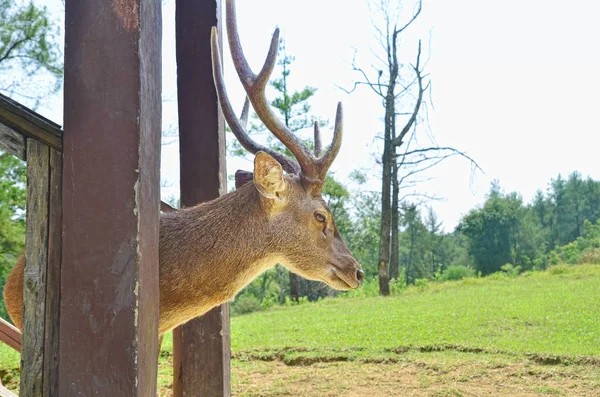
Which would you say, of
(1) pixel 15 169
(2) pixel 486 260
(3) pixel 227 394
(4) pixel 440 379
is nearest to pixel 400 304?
(4) pixel 440 379

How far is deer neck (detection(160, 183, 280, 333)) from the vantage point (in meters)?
2.55

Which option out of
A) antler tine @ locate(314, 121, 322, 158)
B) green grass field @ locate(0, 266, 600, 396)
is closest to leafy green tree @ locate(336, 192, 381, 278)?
green grass field @ locate(0, 266, 600, 396)

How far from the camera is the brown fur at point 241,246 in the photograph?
257cm

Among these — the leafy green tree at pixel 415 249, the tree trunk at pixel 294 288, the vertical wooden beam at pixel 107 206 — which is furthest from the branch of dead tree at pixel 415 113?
the leafy green tree at pixel 415 249

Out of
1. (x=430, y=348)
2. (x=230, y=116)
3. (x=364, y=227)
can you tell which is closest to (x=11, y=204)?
Result: (x=430, y=348)

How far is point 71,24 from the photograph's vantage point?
1.86 meters

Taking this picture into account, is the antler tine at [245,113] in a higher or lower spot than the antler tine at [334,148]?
higher

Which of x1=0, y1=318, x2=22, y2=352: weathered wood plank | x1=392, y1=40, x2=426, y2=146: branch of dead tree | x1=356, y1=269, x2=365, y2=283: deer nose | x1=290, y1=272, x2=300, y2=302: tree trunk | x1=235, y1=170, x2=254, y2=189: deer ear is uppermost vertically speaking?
x1=392, y1=40, x2=426, y2=146: branch of dead tree

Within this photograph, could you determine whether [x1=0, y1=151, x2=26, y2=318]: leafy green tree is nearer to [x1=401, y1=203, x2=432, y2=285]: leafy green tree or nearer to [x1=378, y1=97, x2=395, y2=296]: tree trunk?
[x1=378, y1=97, x2=395, y2=296]: tree trunk

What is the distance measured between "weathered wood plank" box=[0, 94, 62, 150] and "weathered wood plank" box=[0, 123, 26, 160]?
31 millimetres

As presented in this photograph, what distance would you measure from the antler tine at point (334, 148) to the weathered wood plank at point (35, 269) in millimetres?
1342

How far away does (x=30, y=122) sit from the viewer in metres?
1.90

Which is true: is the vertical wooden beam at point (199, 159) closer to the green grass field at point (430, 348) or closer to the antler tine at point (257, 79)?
the antler tine at point (257, 79)

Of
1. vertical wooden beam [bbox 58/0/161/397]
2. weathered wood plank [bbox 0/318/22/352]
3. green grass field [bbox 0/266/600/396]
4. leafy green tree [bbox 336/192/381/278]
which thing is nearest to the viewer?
vertical wooden beam [bbox 58/0/161/397]
